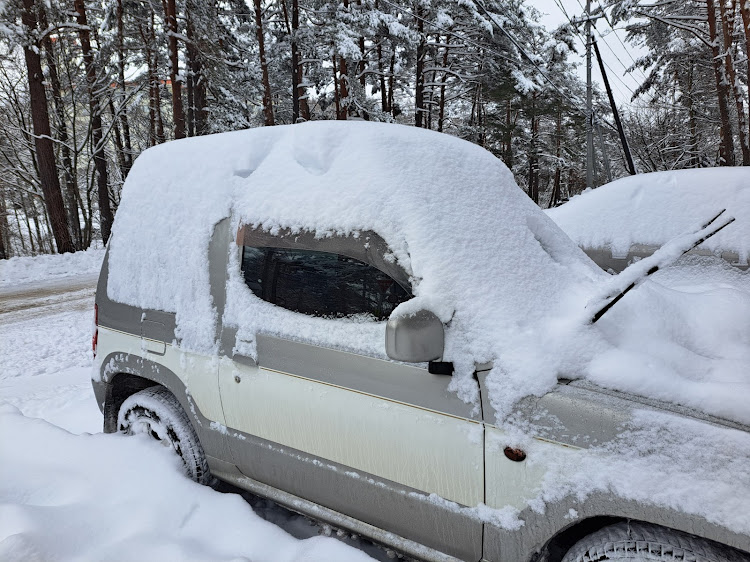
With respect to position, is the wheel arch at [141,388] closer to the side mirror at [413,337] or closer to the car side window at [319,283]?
the car side window at [319,283]

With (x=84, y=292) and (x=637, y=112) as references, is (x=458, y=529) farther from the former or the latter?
(x=637, y=112)

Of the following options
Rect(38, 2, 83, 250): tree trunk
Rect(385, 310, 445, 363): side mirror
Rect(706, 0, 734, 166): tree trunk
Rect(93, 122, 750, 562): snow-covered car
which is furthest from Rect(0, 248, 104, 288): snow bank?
Rect(706, 0, 734, 166): tree trunk

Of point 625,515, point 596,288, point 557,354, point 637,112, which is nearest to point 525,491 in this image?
point 625,515

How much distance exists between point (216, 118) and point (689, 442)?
899 inches

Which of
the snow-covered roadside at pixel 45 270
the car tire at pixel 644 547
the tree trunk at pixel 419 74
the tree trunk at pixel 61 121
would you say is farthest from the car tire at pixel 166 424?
the tree trunk at pixel 419 74

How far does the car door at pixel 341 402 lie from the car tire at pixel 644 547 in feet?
1.24

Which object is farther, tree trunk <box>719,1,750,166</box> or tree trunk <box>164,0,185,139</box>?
tree trunk <box>719,1,750,166</box>

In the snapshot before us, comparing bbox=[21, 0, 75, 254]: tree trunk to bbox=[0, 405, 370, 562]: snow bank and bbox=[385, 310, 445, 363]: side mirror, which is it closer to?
bbox=[0, 405, 370, 562]: snow bank

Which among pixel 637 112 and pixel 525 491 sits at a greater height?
pixel 637 112

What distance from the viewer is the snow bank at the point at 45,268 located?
11346mm

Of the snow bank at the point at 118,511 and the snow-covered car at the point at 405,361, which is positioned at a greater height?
the snow-covered car at the point at 405,361

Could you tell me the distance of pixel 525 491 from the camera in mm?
1714

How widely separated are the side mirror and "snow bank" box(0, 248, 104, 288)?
471 inches

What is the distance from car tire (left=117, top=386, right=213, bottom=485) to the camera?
2.74 m
